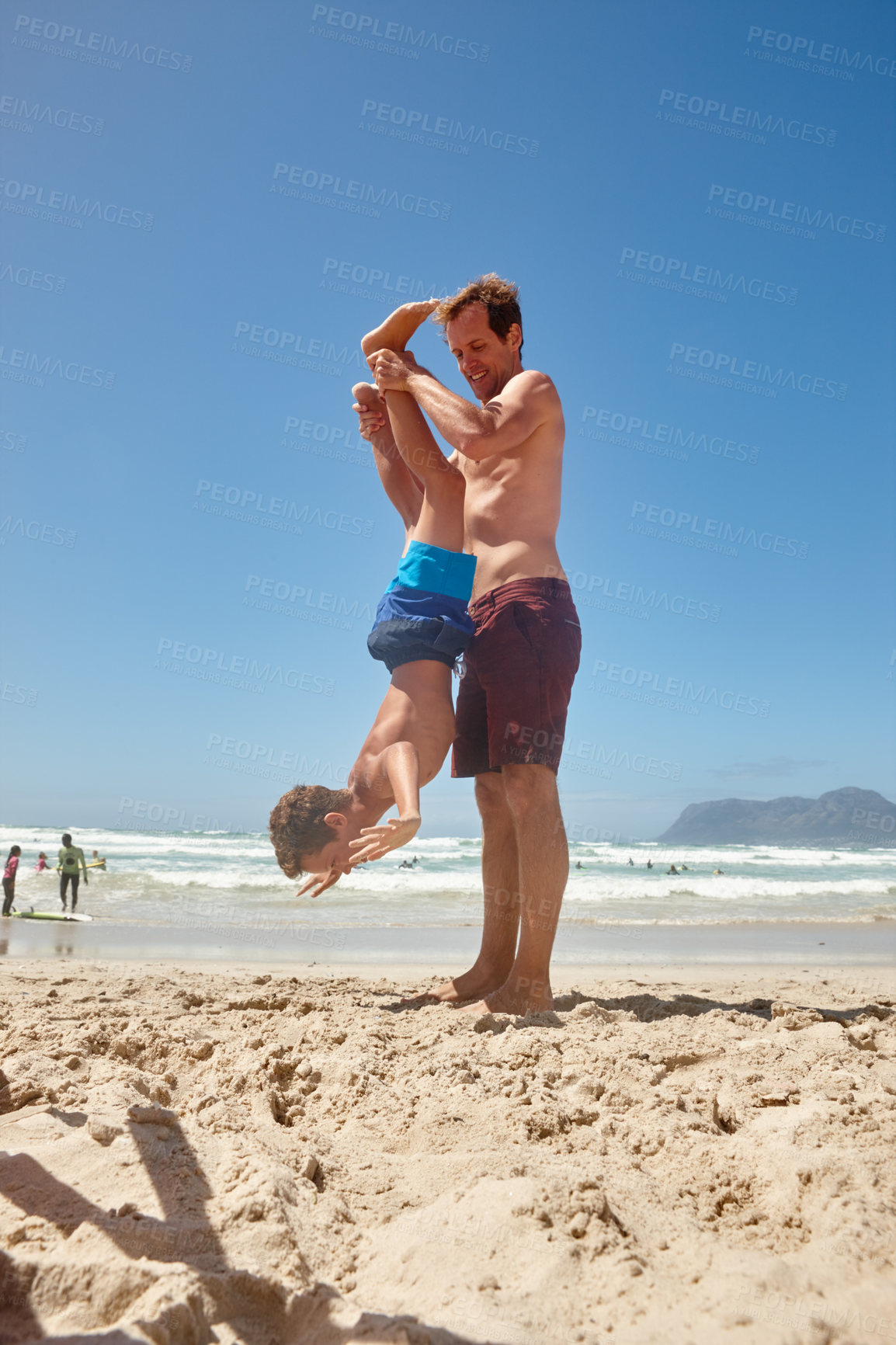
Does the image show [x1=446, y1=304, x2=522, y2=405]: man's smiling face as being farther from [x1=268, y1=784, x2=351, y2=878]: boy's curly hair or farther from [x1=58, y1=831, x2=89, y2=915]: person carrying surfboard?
[x1=58, y1=831, x2=89, y2=915]: person carrying surfboard

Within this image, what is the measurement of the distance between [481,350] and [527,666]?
1.61 metres

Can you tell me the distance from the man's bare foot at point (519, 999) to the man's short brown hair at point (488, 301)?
2981 mm

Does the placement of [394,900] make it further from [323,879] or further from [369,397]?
[369,397]

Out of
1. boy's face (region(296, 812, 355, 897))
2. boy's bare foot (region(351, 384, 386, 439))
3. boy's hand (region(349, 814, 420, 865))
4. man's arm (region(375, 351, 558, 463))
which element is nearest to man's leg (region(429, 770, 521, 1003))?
boy's face (region(296, 812, 355, 897))

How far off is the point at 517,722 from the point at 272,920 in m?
7.49

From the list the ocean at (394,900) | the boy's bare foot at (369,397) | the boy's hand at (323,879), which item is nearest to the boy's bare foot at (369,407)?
the boy's bare foot at (369,397)

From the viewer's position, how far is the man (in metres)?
3.13

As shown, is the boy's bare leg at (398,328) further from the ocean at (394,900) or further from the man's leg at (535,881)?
the ocean at (394,900)

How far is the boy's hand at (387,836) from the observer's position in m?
2.85

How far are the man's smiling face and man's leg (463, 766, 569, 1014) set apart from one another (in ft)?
6.19

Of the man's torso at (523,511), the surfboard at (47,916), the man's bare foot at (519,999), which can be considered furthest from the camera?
the surfboard at (47,916)

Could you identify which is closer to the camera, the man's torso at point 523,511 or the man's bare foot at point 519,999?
the man's bare foot at point 519,999

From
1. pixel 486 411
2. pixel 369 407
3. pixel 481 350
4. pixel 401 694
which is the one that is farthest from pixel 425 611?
pixel 481 350

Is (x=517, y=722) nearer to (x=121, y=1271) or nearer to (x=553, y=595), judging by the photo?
(x=553, y=595)
